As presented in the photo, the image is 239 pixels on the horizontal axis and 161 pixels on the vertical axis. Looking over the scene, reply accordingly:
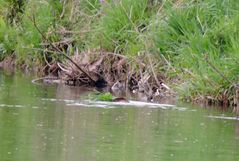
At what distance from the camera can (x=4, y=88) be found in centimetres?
1666

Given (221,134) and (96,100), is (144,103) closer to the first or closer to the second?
(96,100)

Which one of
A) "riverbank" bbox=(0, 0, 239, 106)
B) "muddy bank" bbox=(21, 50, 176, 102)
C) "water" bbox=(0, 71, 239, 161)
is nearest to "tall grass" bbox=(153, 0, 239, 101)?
"riverbank" bbox=(0, 0, 239, 106)

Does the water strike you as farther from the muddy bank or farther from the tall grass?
the muddy bank

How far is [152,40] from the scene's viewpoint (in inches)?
679

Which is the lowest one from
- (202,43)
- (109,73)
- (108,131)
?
(108,131)

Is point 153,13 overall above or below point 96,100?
above

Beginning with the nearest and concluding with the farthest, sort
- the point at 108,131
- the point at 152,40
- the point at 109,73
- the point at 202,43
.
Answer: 1. the point at 108,131
2. the point at 202,43
3. the point at 152,40
4. the point at 109,73

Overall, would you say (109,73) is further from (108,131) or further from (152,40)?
(108,131)

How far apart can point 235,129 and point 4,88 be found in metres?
5.83

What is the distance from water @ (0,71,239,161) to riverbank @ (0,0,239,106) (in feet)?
3.91

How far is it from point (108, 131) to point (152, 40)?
6.39 m

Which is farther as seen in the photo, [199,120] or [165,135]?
[199,120]

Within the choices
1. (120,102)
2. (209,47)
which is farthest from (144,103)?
(209,47)

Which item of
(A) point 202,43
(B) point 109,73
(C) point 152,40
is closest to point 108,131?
(A) point 202,43
